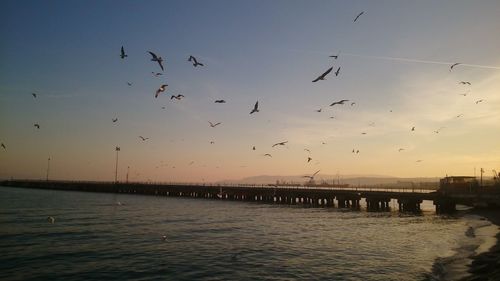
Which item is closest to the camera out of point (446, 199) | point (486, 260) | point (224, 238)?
point (486, 260)

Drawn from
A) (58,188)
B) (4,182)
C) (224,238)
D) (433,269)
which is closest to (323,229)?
(224,238)

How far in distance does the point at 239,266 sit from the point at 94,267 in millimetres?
7926

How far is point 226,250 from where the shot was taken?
84.5ft

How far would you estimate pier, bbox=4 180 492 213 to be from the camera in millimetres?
60203

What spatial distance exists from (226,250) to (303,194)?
54.0 metres

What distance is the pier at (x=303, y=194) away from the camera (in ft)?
198

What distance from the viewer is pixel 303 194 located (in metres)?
78.1

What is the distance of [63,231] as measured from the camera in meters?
33.7

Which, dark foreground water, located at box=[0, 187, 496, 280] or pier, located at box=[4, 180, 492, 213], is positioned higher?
pier, located at box=[4, 180, 492, 213]

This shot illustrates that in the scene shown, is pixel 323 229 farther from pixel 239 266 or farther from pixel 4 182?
pixel 4 182

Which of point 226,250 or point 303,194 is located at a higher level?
point 303,194

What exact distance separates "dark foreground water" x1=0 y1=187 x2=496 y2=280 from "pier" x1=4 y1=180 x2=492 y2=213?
19.4 metres

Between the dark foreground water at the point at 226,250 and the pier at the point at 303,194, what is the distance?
1941 cm

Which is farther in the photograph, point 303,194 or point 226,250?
point 303,194
